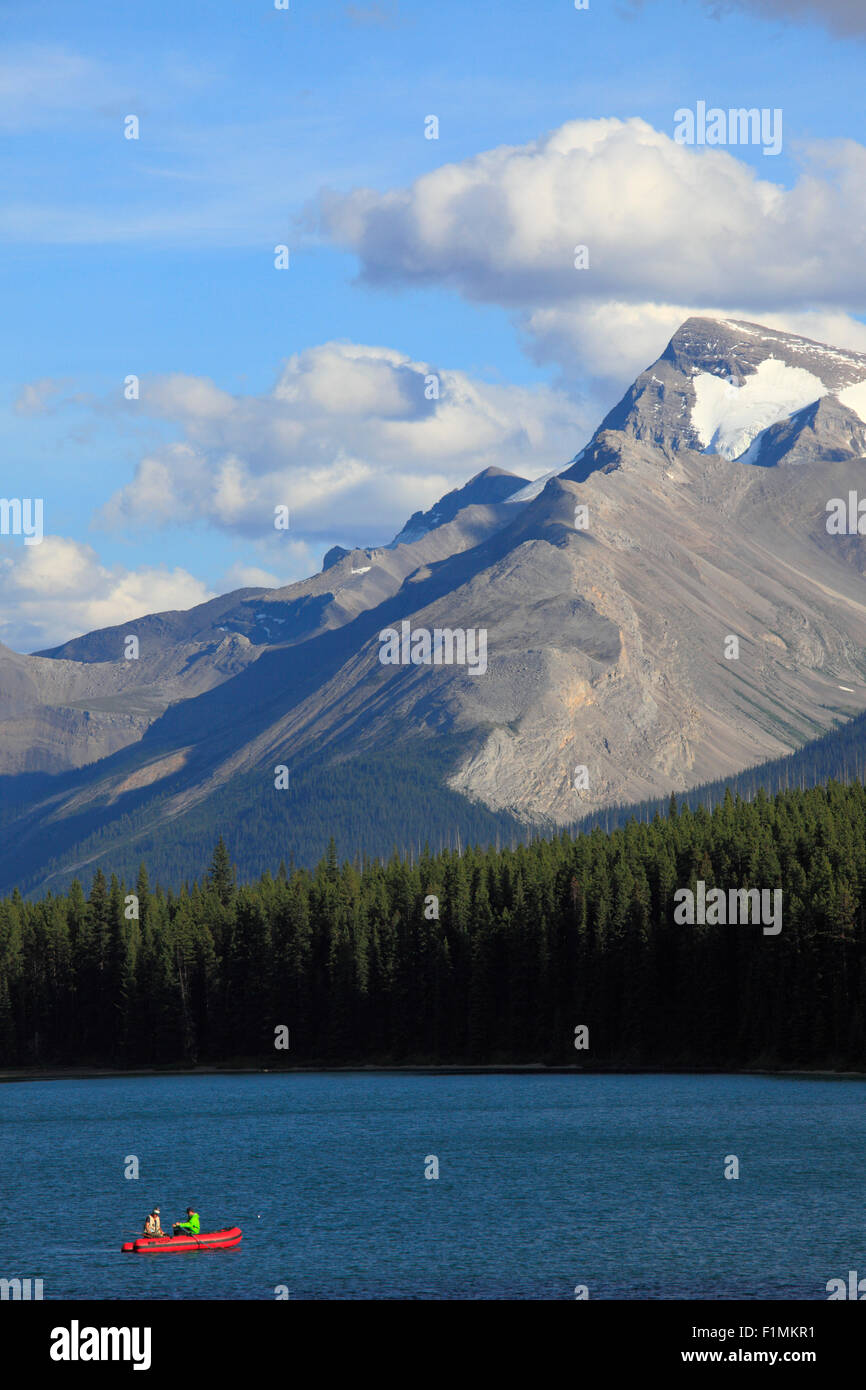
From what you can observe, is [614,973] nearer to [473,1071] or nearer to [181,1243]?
[473,1071]

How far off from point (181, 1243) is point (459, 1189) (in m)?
22.6

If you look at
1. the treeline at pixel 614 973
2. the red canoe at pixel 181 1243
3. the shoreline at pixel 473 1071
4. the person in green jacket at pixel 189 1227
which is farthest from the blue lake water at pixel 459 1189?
the treeline at pixel 614 973

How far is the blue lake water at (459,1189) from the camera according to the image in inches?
3273

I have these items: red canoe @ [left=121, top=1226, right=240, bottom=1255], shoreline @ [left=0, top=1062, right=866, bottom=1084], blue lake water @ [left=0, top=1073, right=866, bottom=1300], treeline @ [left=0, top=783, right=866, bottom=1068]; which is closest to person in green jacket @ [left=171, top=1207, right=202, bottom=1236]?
red canoe @ [left=121, top=1226, right=240, bottom=1255]

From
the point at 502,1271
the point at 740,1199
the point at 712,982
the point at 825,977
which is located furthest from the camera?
the point at 712,982

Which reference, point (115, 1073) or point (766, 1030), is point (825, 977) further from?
point (115, 1073)

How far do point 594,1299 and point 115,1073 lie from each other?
132 m

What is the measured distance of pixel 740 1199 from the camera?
100 metres

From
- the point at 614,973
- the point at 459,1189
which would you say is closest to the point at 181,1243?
the point at 459,1189

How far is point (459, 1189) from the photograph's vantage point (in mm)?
107500

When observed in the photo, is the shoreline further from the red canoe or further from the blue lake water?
the red canoe

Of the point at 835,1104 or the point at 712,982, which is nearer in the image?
the point at 835,1104

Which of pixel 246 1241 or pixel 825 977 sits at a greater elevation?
pixel 825 977
